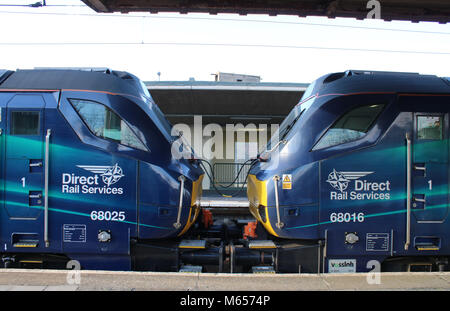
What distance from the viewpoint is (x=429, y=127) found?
474 cm

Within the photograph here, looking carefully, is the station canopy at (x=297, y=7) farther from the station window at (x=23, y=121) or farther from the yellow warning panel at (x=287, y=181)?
the yellow warning panel at (x=287, y=181)

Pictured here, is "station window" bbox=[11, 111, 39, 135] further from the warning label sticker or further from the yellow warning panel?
the yellow warning panel

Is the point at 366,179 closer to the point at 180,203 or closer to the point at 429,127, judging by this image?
the point at 429,127

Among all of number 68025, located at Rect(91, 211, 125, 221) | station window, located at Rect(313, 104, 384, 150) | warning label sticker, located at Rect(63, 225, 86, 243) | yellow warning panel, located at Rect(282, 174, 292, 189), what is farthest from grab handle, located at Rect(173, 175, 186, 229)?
station window, located at Rect(313, 104, 384, 150)

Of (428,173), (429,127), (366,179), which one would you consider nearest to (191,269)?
(366,179)

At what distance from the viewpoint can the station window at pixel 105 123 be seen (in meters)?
4.67

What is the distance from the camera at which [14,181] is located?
15.3ft

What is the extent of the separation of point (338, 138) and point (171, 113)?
9.56 m

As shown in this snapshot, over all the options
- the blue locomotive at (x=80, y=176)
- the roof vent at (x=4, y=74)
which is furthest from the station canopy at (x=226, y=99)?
the blue locomotive at (x=80, y=176)

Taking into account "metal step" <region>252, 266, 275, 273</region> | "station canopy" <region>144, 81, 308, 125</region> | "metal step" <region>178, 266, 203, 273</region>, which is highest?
"station canopy" <region>144, 81, 308, 125</region>

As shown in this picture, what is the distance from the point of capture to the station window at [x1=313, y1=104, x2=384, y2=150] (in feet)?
15.4

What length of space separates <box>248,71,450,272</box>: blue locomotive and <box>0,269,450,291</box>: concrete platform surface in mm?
558

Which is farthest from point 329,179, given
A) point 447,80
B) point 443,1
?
point 443,1

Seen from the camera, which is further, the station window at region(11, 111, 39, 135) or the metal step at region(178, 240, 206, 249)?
the metal step at region(178, 240, 206, 249)
